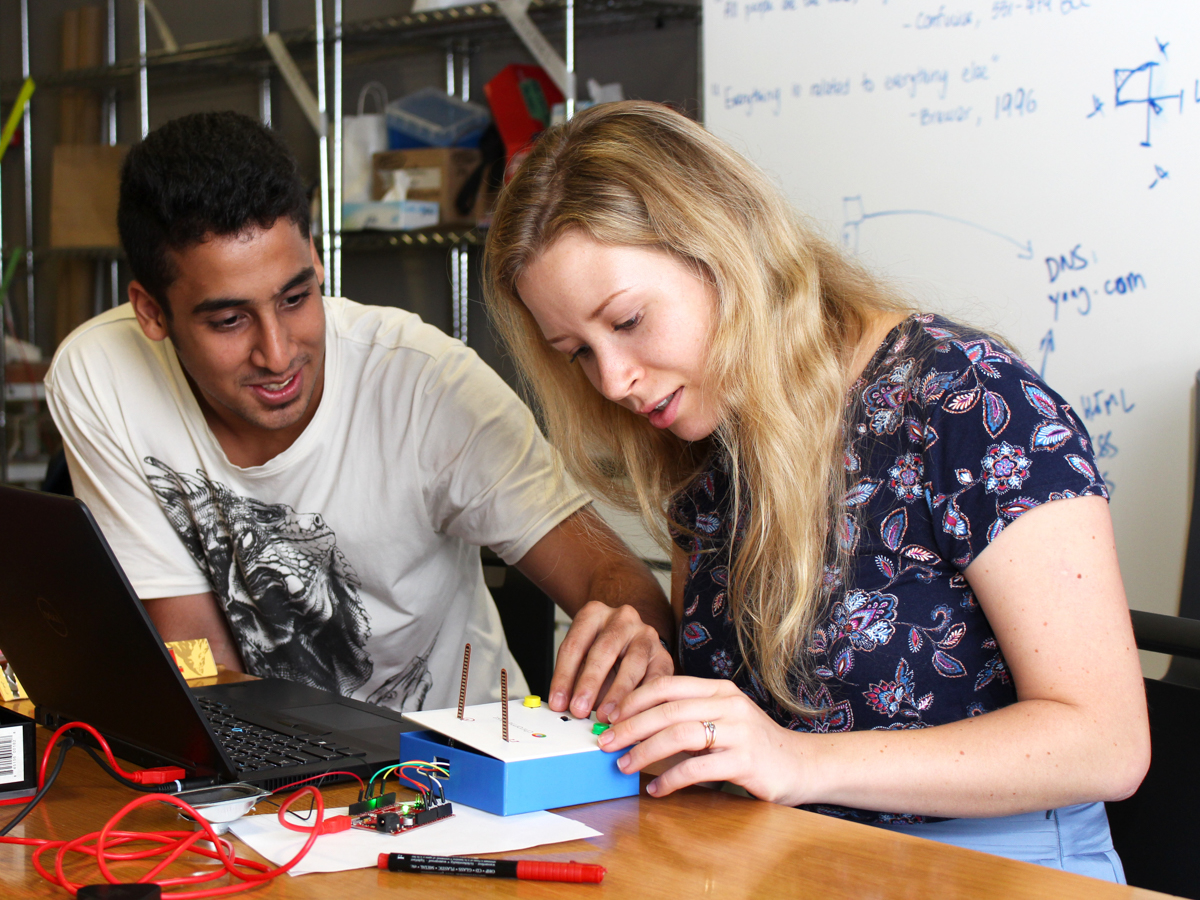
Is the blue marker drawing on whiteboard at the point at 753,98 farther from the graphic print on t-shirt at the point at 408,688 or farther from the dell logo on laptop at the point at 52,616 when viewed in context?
the dell logo on laptop at the point at 52,616

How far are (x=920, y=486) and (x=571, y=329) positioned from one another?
13.1 inches

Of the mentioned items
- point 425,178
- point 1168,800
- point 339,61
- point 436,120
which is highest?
point 339,61

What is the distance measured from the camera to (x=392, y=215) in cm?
284

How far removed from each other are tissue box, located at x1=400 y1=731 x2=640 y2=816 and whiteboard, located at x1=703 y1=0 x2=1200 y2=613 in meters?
0.97

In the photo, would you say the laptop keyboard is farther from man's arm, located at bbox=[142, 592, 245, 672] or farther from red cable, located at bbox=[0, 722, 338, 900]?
man's arm, located at bbox=[142, 592, 245, 672]

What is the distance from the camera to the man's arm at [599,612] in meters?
0.92

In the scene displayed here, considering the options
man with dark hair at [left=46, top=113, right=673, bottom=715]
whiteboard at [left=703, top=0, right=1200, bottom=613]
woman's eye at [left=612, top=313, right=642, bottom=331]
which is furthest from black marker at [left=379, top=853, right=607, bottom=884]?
whiteboard at [left=703, top=0, right=1200, bottom=613]

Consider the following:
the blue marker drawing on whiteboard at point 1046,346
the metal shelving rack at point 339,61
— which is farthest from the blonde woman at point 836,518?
the metal shelving rack at point 339,61

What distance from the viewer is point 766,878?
2.15ft

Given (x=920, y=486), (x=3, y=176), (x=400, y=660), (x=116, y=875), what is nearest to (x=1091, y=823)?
(x=920, y=486)

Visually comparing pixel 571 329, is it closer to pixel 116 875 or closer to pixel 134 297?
pixel 116 875

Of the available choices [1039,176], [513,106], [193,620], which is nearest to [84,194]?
[513,106]

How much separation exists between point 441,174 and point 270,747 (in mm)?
2078

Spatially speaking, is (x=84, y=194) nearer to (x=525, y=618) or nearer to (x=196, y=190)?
(x=196, y=190)
